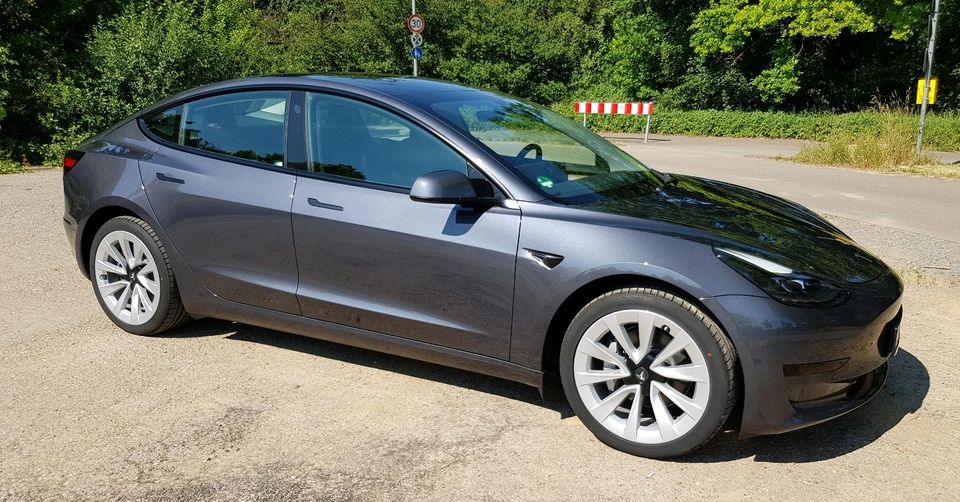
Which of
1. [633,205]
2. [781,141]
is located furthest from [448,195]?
[781,141]

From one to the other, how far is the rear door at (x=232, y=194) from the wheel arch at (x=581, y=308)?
54.5 inches

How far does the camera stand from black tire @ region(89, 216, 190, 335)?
4.48 meters

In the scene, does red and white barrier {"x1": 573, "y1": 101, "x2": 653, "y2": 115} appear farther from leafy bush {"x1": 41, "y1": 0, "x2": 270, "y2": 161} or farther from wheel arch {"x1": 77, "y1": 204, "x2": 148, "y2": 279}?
wheel arch {"x1": 77, "y1": 204, "x2": 148, "y2": 279}

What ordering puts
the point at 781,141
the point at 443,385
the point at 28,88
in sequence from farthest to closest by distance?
the point at 781,141 < the point at 28,88 < the point at 443,385

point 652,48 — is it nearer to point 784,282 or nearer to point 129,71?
point 129,71

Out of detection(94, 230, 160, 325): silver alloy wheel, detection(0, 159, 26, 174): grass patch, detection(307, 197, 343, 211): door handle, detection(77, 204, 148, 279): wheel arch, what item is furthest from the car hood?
detection(0, 159, 26, 174): grass patch

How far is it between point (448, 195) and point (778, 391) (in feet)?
5.08

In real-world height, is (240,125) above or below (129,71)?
below

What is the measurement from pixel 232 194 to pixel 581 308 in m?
1.98

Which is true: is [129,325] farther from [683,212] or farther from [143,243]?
[683,212]

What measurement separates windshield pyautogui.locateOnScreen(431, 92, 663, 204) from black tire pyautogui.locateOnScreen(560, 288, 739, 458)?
55 cm

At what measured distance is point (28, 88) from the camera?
14008mm

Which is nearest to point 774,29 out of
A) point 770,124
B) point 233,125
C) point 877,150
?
point 770,124

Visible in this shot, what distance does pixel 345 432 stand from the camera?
353cm
